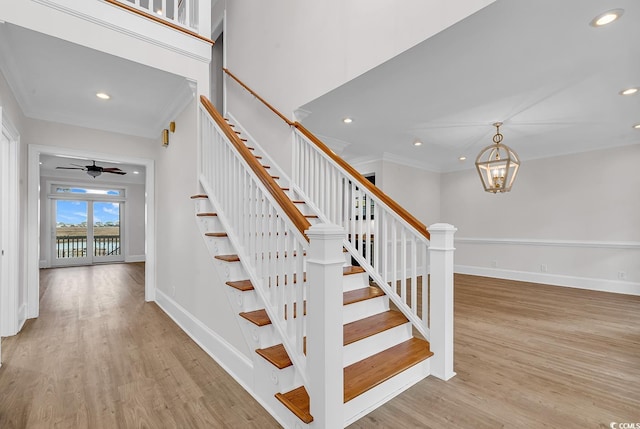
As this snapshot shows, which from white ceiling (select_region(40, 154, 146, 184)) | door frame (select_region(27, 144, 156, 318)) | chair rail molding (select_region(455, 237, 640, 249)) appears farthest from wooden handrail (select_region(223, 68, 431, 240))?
white ceiling (select_region(40, 154, 146, 184))

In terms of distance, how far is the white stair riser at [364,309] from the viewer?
2.19 meters

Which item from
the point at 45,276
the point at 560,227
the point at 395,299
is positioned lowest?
the point at 45,276

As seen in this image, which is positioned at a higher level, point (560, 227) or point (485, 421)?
point (560, 227)

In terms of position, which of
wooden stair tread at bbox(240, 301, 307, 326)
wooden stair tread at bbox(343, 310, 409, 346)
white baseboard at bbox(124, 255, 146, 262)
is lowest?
white baseboard at bbox(124, 255, 146, 262)

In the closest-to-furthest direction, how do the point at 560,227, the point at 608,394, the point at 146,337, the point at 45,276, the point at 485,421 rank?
the point at 485,421
the point at 608,394
the point at 146,337
the point at 560,227
the point at 45,276

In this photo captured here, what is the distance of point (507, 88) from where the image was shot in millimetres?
2814

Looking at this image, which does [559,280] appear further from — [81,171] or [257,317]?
Result: [81,171]

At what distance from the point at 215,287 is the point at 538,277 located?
582 centimetres

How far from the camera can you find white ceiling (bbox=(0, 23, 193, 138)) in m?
2.32

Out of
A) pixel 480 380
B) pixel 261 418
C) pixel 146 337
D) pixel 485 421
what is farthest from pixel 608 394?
pixel 146 337

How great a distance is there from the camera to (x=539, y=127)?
394 cm

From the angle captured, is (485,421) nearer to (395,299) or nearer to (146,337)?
(395,299)

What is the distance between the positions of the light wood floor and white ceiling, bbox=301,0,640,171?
242cm

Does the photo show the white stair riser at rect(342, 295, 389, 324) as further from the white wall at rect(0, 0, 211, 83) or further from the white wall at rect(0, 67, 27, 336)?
the white wall at rect(0, 67, 27, 336)
